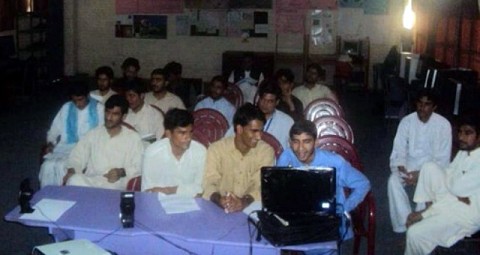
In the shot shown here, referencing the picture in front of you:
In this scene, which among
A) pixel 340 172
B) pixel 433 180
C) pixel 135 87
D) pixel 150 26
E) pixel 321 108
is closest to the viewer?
pixel 340 172

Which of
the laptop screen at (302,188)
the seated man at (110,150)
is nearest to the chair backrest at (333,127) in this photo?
the seated man at (110,150)

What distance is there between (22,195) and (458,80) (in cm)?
542

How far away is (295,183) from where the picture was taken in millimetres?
4141

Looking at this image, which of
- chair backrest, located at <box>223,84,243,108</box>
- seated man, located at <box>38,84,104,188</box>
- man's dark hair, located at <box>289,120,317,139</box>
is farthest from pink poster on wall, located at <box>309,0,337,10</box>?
man's dark hair, located at <box>289,120,317,139</box>

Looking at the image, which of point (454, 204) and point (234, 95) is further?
point (234, 95)

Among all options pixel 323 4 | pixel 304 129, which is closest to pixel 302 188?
pixel 304 129

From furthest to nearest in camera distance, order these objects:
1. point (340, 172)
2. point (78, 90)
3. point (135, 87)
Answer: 1. point (135, 87)
2. point (78, 90)
3. point (340, 172)

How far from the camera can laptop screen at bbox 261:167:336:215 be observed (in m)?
4.14

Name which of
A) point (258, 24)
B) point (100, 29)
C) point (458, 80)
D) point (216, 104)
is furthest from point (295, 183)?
point (100, 29)

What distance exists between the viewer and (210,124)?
265 inches

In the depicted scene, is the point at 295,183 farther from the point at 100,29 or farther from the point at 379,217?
the point at 100,29

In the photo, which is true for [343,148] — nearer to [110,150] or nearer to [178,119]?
[178,119]

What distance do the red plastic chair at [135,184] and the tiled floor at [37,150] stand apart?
911mm

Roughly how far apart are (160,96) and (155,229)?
3.68 meters
